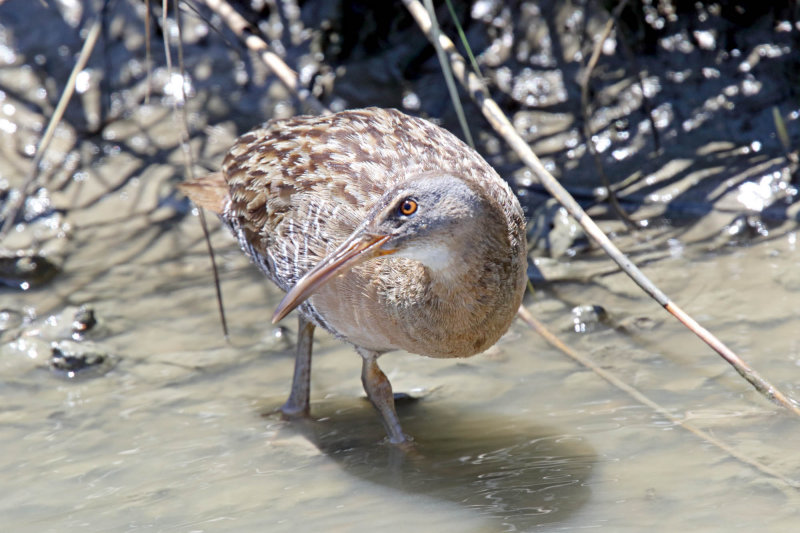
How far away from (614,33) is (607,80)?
0.31 m

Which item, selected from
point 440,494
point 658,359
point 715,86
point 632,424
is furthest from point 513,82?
point 440,494

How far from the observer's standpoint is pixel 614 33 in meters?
6.17

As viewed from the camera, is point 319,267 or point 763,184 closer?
point 319,267

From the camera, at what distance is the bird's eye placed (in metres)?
3.37

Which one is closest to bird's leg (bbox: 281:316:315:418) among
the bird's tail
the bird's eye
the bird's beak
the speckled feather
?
the speckled feather

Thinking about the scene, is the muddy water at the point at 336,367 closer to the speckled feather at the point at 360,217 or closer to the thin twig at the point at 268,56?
the speckled feather at the point at 360,217

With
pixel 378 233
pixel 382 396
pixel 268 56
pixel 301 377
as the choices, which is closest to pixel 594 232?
pixel 378 233

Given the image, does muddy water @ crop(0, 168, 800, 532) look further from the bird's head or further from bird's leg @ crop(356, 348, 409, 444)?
the bird's head

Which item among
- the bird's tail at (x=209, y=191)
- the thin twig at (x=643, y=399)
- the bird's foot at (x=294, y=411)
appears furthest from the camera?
the bird's tail at (x=209, y=191)

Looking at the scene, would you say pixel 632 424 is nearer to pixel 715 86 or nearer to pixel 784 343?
pixel 784 343

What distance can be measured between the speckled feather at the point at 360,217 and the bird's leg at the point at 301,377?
306 millimetres

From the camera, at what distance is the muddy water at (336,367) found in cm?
346

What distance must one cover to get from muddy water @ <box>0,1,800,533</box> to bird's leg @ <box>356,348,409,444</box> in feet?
0.32

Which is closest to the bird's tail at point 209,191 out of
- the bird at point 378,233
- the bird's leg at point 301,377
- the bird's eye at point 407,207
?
the bird at point 378,233
